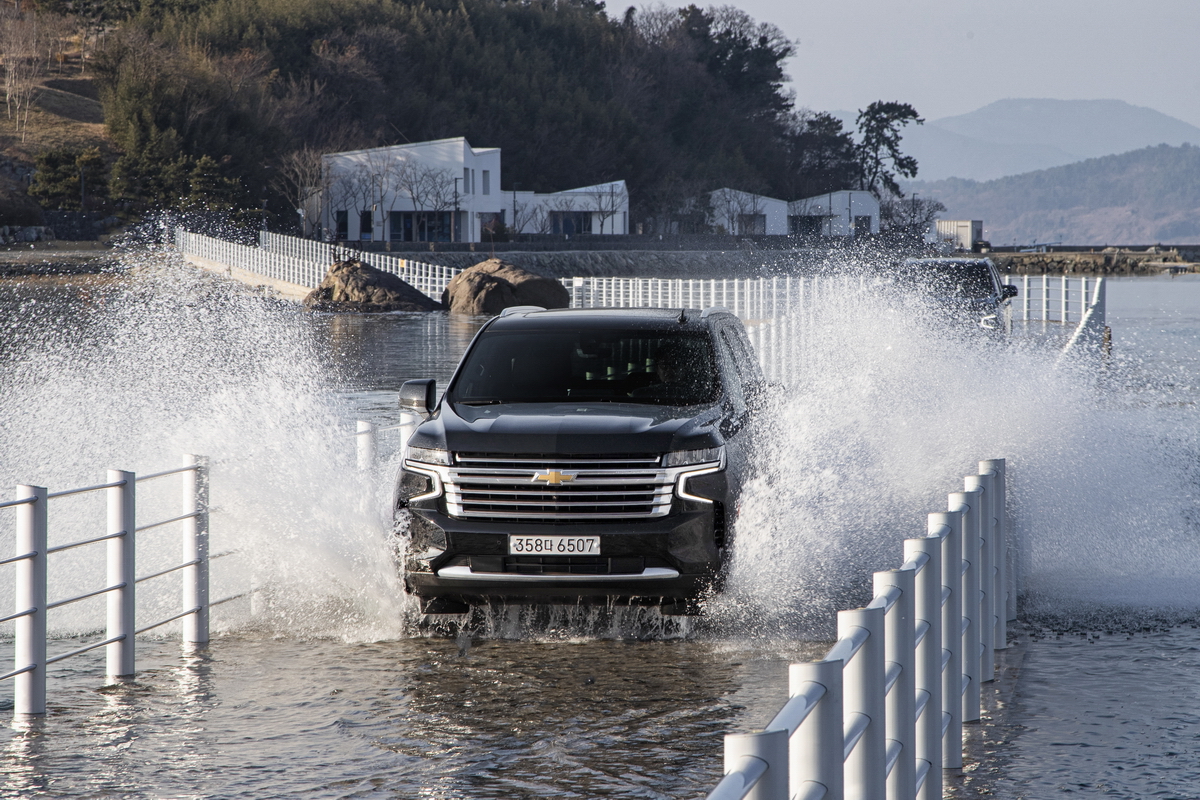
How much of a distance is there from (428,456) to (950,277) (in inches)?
694

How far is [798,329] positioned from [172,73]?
91972 mm

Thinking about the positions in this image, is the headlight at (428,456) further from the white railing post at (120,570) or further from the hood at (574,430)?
the white railing post at (120,570)

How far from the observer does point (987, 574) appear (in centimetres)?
611

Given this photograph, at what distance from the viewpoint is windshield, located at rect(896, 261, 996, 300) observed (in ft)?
74.4

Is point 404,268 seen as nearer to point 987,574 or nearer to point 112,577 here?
point 112,577

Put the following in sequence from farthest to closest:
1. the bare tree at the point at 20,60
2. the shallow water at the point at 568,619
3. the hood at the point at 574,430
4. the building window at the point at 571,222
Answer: the bare tree at the point at 20,60, the building window at the point at 571,222, the hood at the point at 574,430, the shallow water at the point at 568,619

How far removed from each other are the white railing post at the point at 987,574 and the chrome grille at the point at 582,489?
157 centimetres

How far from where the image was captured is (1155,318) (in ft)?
141

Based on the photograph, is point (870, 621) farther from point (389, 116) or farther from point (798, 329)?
point (389, 116)

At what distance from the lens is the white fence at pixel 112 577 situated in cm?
598

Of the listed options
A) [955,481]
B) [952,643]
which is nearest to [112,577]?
[952,643]

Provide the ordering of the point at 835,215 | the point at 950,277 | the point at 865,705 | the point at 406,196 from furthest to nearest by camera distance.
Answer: the point at 835,215, the point at 406,196, the point at 950,277, the point at 865,705

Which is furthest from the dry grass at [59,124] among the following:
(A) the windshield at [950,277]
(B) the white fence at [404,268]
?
(A) the windshield at [950,277]

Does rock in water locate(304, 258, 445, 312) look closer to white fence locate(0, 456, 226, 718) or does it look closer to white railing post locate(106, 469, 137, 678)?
white fence locate(0, 456, 226, 718)
